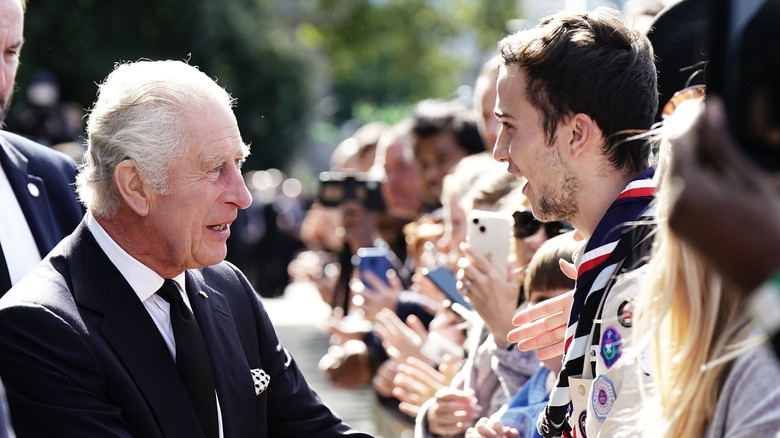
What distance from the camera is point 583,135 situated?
257 cm

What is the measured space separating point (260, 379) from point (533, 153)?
1021 millimetres

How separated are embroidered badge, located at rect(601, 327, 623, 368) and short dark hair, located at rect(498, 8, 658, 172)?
59 centimetres

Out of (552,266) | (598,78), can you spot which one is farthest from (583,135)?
(552,266)

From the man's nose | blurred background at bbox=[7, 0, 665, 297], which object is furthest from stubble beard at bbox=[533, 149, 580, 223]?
blurred background at bbox=[7, 0, 665, 297]

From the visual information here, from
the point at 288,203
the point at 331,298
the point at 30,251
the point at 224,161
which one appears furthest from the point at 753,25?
the point at 288,203

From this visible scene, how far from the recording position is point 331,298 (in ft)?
21.9

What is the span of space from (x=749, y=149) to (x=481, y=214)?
88.2 inches

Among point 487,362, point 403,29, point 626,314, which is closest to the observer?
point 626,314

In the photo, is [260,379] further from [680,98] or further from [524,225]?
[680,98]

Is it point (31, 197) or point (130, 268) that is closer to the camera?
point (130, 268)

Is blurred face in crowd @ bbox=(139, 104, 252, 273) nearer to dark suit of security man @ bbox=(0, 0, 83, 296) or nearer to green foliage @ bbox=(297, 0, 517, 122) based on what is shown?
dark suit of security man @ bbox=(0, 0, 83, 296)

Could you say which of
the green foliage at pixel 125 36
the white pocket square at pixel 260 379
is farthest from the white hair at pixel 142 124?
the green foliage at pixel 125 36

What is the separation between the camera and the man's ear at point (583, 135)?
8.44 feet

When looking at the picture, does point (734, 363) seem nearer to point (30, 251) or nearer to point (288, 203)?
point (30, 251)
